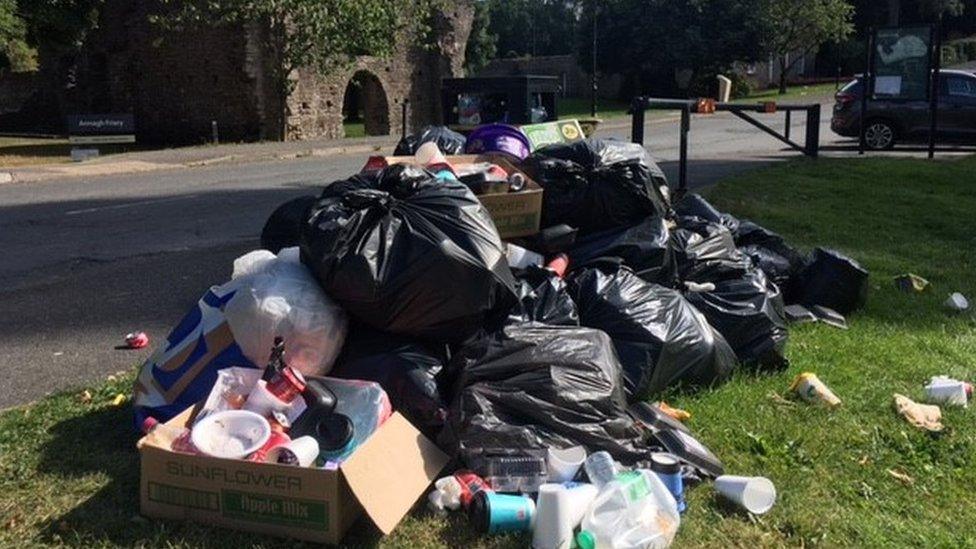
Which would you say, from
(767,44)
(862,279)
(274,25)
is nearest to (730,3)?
(767,44)

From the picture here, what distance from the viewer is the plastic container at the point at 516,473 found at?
2914 mm

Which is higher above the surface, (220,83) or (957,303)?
(220,83)

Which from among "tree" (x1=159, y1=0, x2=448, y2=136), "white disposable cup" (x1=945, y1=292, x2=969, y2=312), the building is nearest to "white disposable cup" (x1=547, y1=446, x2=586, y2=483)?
"white disposable cup" (x1=945, y1=292, x2=969, y2=312)

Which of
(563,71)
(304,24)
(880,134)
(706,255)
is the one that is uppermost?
(304,24)

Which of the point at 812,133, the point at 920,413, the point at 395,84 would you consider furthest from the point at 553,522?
the point at 395,84

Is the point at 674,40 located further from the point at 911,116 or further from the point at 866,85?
the point at 866,85

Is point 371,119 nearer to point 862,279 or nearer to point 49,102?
point 49,102

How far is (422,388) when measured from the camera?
3.23 meters

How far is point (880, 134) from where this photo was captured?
16031 millimetres

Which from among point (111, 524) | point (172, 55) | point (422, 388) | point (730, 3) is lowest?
point (111, 524)

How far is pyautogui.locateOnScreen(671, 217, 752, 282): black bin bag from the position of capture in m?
4.75

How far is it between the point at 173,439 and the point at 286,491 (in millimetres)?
482

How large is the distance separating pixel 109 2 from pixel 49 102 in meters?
6.92

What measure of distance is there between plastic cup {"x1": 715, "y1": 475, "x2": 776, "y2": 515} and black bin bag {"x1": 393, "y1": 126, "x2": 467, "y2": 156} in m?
3.22
